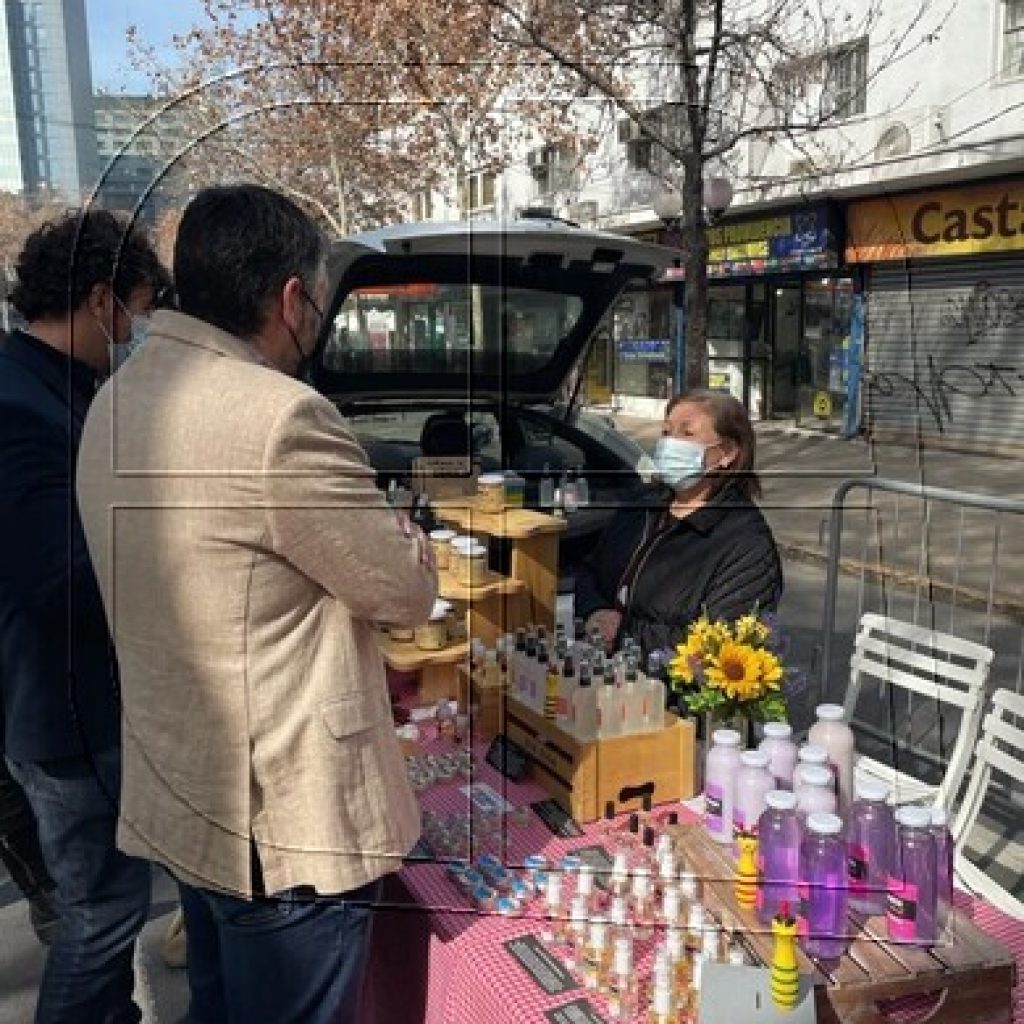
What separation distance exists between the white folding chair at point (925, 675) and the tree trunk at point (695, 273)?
0.95 meters

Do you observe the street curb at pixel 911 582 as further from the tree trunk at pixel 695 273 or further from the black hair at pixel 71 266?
the black hair at pixel 71 266

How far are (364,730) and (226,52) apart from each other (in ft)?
6.08

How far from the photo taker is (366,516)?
117cm

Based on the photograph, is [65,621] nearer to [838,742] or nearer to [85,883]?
[85,883]

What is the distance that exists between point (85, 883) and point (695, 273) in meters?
1.87

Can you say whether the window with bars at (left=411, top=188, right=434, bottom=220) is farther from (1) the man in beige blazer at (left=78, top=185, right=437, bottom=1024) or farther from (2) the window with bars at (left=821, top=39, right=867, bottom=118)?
(2) the window with bars at (left=821, top=39, right=867, bottom=118)

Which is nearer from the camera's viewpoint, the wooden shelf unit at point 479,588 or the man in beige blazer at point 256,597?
the man in beige blazer at point 256,597

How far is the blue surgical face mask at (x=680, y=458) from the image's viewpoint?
7.09ft

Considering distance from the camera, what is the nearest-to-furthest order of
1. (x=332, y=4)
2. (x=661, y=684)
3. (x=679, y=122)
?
(x=661, y=684) < (x=679, y=122) < (x=332, y=4)

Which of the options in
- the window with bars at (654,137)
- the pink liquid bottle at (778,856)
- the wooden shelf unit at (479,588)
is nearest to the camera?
the pink liquid bottle at (778,856)

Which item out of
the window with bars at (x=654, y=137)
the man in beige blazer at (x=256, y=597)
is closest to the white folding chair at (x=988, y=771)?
the man in beige blazer at (x=256, y=597)

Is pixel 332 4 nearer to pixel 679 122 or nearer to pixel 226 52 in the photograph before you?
pixel 226 52

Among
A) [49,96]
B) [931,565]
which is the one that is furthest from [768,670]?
[49,96]

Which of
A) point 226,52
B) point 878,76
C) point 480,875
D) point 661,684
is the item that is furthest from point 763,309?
point 878,76
